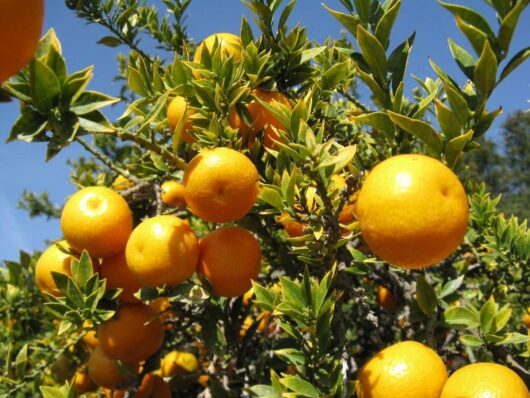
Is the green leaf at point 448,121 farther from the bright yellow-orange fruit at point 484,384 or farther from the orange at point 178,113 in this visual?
the orange at point 178,113

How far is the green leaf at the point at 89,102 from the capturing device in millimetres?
954

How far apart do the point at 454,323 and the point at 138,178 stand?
136cm

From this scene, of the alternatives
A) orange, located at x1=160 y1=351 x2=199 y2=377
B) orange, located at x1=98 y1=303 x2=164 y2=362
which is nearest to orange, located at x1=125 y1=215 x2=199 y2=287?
orange, located at x1=98 y1=303 x2=164 y2=362

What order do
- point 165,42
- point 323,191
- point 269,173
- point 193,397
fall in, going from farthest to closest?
point 193,397, point 165,42, point 269,173, point 323,191

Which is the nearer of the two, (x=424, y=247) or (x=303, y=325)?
(x=424, y=247)

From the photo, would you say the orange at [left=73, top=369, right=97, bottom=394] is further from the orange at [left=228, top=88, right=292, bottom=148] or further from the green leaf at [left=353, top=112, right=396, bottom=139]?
the green leaf at [left=353, top=112, right=396, bottom=139]

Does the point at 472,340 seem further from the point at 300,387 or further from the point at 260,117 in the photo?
the point at 260,117

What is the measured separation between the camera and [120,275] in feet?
5.08

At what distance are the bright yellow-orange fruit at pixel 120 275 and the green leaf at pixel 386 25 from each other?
1057mm

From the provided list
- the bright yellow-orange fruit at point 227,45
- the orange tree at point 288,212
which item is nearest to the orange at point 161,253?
the orange tree at point 288,212

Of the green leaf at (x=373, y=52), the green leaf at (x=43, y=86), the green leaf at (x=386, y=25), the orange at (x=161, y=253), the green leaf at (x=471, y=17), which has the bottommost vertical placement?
the orange at (x=161, y=253)

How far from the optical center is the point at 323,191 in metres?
1.12

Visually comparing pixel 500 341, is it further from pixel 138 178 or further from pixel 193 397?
pixel 193 397

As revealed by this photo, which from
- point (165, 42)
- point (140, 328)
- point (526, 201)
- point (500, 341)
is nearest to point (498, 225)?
point (500, 341)
